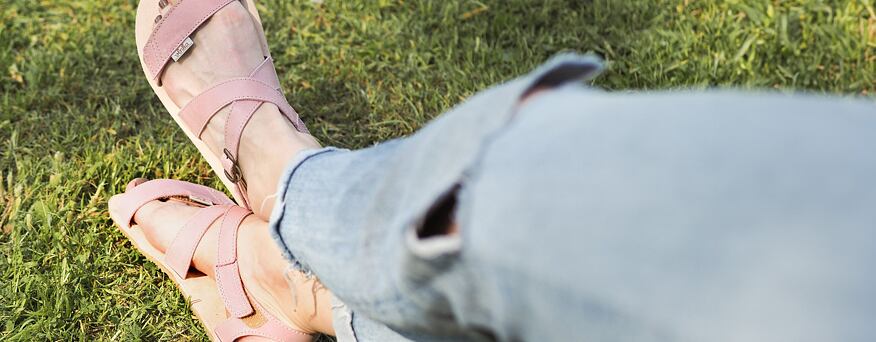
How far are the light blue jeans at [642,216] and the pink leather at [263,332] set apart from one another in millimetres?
610

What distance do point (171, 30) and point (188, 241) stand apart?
440 millimetres

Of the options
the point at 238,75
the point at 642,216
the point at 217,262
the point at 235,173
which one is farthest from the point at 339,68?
the point at 642,216

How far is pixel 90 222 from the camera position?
1.58m

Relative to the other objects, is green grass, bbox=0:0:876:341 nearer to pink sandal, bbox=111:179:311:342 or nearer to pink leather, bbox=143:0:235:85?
pink sandal, bbox=111:179:311:342

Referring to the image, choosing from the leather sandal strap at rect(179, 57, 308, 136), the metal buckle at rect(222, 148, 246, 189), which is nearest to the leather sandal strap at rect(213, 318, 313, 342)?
the metal buckle at rect(222, 148, 246, 189)

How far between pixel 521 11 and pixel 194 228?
3.26 ft

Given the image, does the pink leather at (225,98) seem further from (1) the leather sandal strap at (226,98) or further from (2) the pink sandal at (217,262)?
(2) the pink sandal at (217,262)

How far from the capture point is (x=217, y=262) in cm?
140

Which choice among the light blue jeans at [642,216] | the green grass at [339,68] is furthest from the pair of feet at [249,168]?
the light blue jeans at [642,216]

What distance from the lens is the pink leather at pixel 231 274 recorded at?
139 centimetres

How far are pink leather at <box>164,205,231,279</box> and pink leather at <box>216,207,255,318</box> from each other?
0.06 metres

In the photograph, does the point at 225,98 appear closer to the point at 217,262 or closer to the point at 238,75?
the point at 238,75

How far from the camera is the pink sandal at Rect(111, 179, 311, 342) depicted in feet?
4.56

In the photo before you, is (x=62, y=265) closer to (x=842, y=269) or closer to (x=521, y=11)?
(x=521, y=11)
